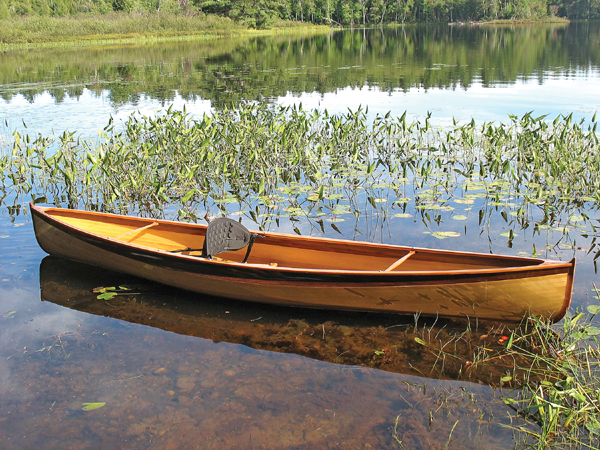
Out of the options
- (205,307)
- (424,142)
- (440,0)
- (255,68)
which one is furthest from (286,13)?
(205,307)

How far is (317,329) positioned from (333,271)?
57 centimetres

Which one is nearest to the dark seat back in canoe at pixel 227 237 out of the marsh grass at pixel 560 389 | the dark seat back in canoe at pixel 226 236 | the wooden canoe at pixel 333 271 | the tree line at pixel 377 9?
the dark seat back in canoe at pixel 226 236

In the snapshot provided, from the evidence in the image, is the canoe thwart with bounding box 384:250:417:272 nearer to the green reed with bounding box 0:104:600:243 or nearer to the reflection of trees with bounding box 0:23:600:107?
the green reed with bounding box 0:104:600:243

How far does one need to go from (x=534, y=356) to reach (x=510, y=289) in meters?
0.51

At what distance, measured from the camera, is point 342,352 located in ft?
13.0

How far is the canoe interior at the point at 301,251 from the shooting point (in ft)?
14.0

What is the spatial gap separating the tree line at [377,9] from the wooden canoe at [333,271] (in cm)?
5433

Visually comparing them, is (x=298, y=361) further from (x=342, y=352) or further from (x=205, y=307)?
(x=205, y=307)

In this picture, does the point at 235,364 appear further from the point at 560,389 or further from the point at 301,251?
the point at 560,389

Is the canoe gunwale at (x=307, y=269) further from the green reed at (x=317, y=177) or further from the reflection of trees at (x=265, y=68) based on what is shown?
the reflection of trees at (x=265, y=68)

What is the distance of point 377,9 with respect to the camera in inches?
2955

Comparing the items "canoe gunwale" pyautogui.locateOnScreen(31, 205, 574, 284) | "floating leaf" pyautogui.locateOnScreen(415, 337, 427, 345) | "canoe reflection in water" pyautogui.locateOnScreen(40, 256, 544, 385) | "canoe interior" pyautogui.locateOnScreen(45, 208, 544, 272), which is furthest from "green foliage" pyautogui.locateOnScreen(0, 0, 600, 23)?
"floating leaf" pyautogui.locateOnScreen(415, 337, 427, 345)

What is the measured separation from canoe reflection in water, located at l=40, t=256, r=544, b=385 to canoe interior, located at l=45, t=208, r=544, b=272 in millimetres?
487

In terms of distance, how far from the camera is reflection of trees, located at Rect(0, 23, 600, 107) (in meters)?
16.2
